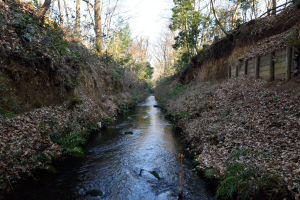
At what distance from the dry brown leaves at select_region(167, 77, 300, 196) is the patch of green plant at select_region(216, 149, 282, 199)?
20cm

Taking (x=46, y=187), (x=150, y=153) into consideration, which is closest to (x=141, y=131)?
(x=150, y=153)

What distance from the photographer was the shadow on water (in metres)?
4.61

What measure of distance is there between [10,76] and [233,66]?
1334 cm

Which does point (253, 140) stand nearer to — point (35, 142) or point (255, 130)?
point (255, 130)

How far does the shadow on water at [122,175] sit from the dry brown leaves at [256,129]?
1.06m

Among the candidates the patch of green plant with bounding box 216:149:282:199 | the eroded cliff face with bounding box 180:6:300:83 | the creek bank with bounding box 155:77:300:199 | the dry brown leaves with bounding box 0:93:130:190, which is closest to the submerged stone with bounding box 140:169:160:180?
the creek bank with bounding box 155:77:300:199

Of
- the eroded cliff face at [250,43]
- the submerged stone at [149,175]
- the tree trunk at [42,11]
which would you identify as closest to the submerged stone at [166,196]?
the submerged stone at [149,175]

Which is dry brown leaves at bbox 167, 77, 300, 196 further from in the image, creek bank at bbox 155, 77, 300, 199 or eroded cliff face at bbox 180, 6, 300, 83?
eroded cliff face at bbox 180, 6, 300, 83

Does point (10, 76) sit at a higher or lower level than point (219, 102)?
higher

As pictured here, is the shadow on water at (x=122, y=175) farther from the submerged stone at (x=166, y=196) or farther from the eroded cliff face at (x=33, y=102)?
the eroded cliff face at (x=33, y=102)

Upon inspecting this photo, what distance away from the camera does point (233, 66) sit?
13062 millimetres

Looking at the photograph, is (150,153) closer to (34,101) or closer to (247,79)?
(34,101)

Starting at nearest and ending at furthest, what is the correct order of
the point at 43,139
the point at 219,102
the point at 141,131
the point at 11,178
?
1. the point at 11,178
2. the point at 43,139
3. the point at 219,102
4. the point at 141,131

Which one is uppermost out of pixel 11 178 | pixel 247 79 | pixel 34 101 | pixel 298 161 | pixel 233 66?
pixel 233 66
